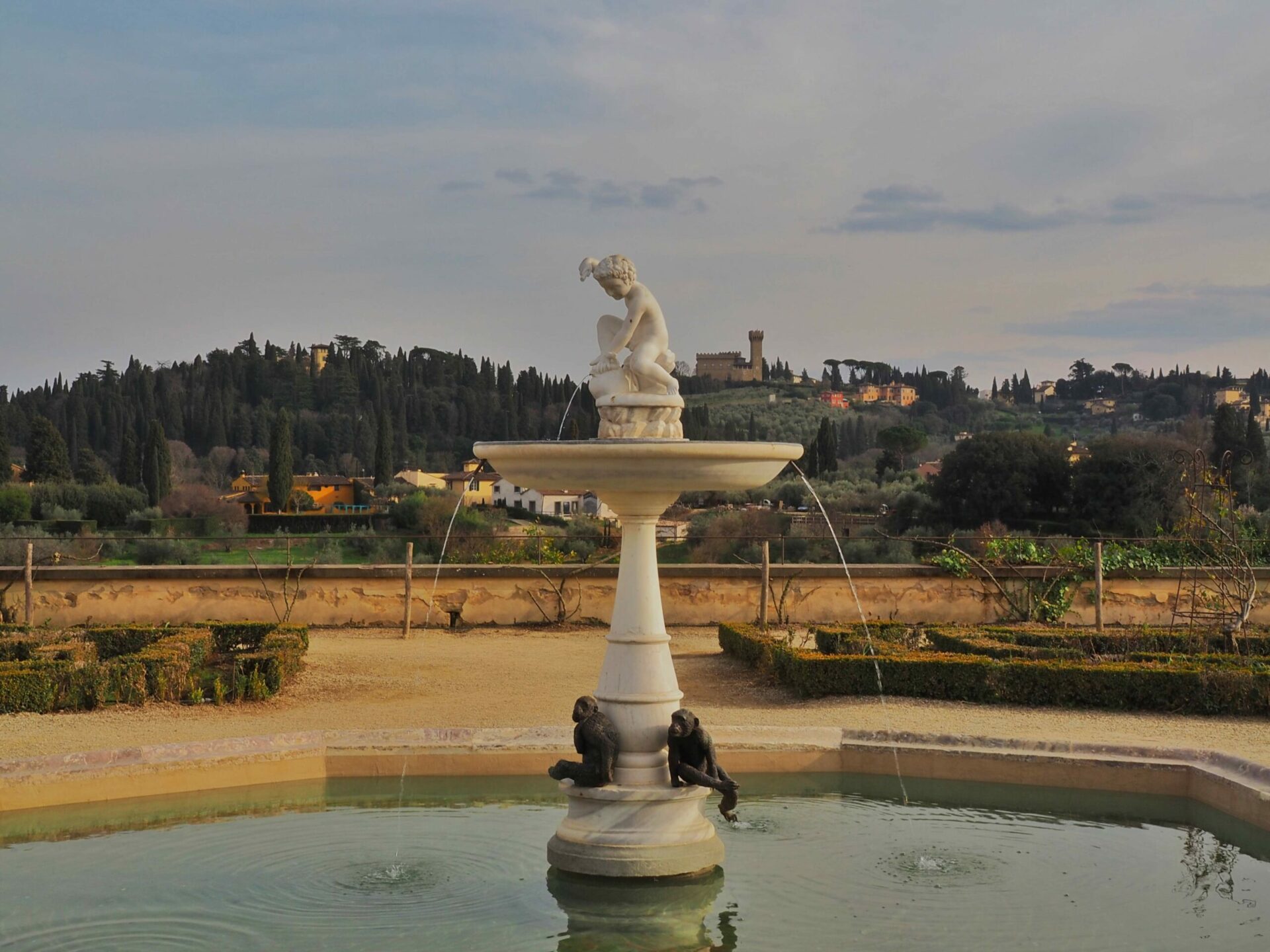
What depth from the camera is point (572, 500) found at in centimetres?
6688

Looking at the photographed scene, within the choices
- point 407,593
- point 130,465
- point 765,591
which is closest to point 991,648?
point 765,591

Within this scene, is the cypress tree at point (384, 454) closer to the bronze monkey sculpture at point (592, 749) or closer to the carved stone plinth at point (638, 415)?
the carved stone plinth at point (638, 415)

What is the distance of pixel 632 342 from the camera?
7219 mm

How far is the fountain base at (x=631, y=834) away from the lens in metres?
6.77

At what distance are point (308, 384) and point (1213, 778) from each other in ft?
349

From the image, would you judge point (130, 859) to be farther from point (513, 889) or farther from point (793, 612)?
point (793, 612)

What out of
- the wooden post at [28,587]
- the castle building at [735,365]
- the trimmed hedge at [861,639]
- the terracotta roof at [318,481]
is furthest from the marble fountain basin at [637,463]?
the castle building at [735,365]

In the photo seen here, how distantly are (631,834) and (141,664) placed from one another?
564 centimetres

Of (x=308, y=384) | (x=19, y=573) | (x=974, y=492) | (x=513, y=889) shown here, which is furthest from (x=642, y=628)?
(x=308, y=384)

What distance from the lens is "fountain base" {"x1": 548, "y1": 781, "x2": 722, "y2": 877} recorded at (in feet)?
22.2

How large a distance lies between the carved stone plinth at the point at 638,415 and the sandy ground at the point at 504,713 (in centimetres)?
339

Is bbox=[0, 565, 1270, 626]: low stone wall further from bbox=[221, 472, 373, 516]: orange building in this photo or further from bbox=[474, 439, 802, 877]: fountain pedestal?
bbox=[221, 472, 373, 516]: orange building

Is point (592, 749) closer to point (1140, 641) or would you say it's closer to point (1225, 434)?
point (1140, 641)

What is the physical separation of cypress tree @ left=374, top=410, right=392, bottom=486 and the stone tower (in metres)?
84.4
